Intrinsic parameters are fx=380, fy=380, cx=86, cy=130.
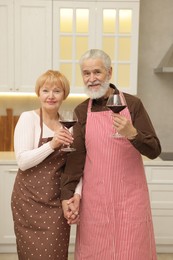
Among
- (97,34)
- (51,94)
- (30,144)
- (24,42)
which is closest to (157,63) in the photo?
(97,34)

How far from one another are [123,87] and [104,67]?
1.62 metres

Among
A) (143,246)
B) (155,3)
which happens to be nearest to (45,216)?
(143,246)

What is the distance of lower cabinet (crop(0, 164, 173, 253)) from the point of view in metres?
3.11

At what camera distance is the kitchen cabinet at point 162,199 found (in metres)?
3.12

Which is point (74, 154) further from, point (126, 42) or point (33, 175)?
point (126, 42)

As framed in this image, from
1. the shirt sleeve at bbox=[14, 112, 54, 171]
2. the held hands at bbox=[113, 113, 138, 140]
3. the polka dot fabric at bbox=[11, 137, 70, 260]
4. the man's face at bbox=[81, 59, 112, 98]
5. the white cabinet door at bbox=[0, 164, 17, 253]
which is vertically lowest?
the white cabinet door at bbox=[0, 164, 17, 253]

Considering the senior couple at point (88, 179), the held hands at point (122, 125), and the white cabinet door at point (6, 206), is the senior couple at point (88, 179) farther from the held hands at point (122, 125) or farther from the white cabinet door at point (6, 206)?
the white cabinet door at point (6, 206)

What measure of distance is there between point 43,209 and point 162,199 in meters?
1.51

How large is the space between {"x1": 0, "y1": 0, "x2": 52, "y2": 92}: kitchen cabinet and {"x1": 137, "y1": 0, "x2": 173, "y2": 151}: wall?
968mm

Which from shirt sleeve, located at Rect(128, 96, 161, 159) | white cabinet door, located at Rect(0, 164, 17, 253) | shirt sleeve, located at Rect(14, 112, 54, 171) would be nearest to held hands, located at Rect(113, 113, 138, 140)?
shirt sleeve, located at Rect(128, 96, 161, 159)

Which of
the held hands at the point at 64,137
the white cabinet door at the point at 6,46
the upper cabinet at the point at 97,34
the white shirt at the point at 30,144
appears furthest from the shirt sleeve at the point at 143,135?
A: the white cabinet door at the point at 6,46

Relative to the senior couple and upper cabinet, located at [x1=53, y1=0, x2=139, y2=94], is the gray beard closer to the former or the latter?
the senior couple

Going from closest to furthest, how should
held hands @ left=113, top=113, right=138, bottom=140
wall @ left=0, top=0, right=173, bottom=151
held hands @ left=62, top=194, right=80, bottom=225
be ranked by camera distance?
1. held hands @ left=113, top=113, right=138, bottom=140
2. held hands @ left=62, top=194, right=80, bottom=225
3. wall @ left=0, top=0, right=173, bottom=151

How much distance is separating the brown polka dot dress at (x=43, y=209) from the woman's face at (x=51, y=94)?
0.17 meters
